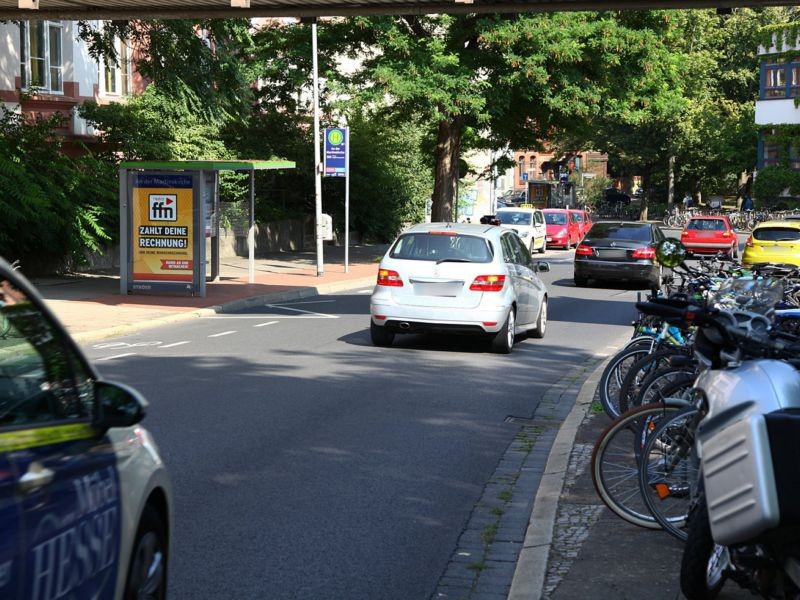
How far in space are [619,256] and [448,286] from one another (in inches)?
512

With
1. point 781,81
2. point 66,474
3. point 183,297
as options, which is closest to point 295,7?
point 183,297

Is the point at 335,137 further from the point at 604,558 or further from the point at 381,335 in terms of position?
the point at 604,558

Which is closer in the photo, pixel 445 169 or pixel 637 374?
pixel 637 374

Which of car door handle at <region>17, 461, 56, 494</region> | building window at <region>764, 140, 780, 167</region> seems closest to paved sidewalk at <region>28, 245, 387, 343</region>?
car door handle at <region>17, 461, 56, 494</region>

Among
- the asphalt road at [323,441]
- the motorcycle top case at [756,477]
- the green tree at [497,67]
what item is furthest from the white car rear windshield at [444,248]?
the green tree at [497,67]

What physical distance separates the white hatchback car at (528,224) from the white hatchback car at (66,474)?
37564mm

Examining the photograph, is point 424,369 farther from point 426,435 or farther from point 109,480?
point 109,480

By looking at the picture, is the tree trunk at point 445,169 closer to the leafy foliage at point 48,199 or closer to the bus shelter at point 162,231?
the leafy foliage at point 48,199

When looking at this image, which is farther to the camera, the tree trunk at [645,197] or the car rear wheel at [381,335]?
the tree trunk at [645,197]

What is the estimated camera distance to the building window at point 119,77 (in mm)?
34250

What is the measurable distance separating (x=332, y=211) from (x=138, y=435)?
36.8m

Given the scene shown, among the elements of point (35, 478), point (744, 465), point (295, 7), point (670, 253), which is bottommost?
point (744, 465)

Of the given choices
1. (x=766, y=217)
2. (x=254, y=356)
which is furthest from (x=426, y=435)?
(x=766, y=217)

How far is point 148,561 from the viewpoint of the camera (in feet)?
13.7
